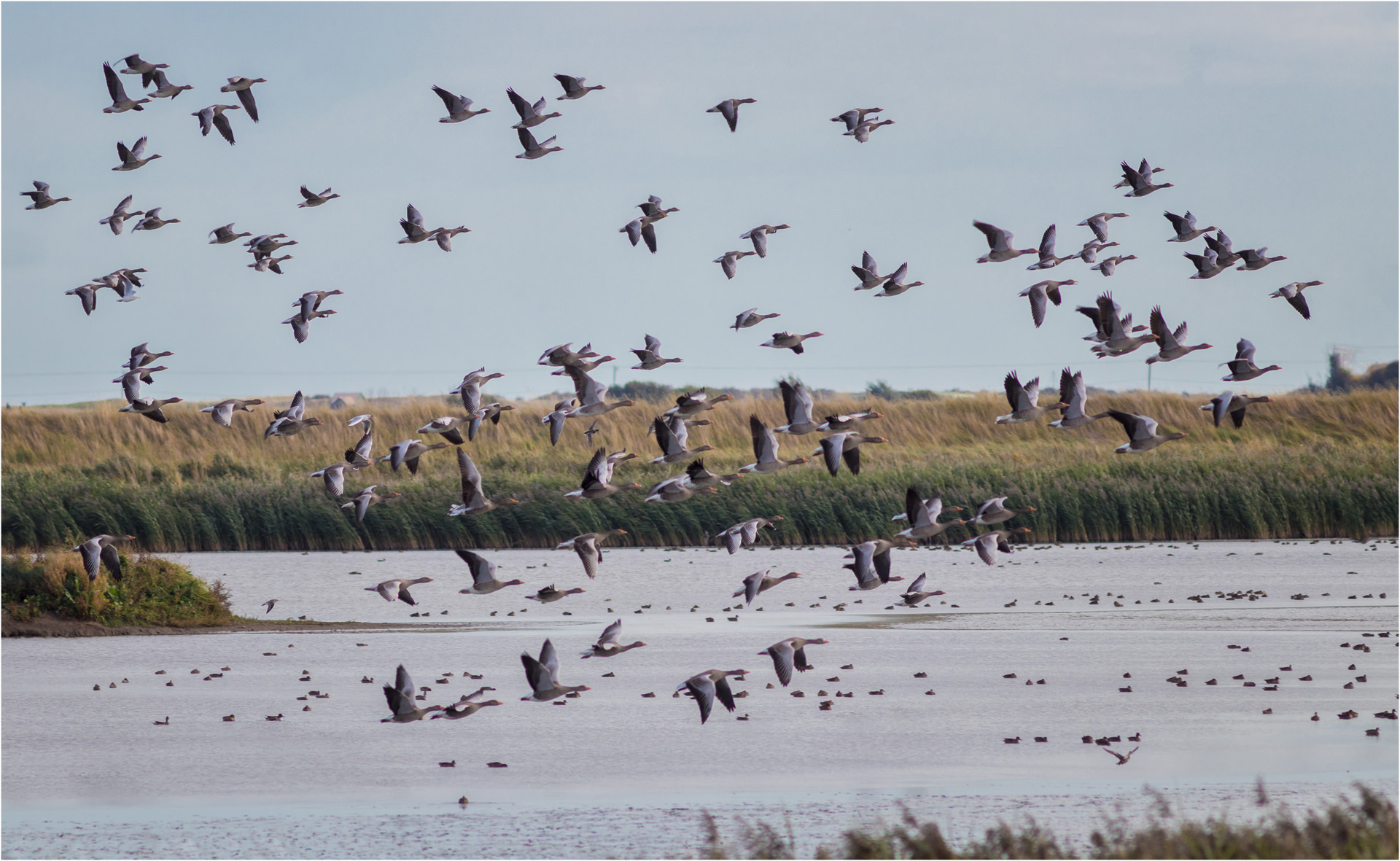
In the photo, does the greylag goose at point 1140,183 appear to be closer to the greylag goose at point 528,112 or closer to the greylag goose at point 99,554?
the greylag goose at point 528,112

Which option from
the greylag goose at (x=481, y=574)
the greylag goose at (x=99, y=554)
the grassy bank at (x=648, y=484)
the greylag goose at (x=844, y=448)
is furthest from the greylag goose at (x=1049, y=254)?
the grassy bank at (x=648, y=484)

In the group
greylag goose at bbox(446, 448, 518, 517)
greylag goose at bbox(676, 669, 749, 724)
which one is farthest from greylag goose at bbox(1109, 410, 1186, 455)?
greylag goose at bbox(446, 448, 518, 517)

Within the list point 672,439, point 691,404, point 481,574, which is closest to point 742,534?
point 672,439

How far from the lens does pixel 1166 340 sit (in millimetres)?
13984

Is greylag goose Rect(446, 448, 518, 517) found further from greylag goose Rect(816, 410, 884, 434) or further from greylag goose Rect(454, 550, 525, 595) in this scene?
greylag goose Rect(816, 410, 884, 434)

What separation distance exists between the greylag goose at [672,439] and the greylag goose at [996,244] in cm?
321

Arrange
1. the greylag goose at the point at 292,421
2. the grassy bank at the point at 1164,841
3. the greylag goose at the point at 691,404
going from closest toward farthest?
the grassy bank at the point at 1164,841 < the greylag goose at the point at 691,404 < the greylag goose at the point at 292,421

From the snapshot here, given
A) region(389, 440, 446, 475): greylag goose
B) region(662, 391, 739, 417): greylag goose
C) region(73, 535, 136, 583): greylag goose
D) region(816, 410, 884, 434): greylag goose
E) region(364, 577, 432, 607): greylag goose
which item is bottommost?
region(364, 577, 432, 607): greylag goose

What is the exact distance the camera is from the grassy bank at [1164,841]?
8.38 m

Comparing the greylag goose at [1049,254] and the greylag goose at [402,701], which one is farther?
the greylag goose at [1049,254]

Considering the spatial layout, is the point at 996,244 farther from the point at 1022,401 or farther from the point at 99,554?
the point at 99,554

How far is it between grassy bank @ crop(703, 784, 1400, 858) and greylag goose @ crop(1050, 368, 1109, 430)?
4.35 m

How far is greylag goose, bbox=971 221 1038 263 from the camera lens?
582 inches

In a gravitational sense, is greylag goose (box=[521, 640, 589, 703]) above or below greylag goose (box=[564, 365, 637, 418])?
below
